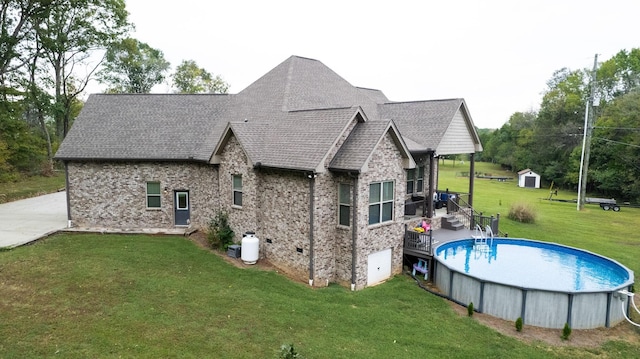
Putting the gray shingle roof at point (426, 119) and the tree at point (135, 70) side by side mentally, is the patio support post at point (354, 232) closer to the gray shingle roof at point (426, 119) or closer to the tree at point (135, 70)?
the gray shingle roof at point (426, 119)

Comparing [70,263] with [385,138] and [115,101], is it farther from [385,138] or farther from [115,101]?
[385,138]

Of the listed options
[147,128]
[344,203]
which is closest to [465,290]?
[344,203]

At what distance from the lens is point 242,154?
Result: 16.0 m

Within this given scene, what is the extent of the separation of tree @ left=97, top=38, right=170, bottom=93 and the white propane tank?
39.9 metres

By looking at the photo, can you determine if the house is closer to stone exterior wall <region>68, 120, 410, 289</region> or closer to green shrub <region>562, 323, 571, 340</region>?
stone exterior wall <region>68, 120, 410, 289</region>

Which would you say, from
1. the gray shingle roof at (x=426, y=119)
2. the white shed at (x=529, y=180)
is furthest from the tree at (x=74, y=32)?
the white shed at (x=529, y=180)

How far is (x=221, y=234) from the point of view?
54.7ft

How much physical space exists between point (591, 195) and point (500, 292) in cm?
4579

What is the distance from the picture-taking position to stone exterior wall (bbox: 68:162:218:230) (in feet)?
63.2

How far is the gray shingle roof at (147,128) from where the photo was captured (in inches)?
755

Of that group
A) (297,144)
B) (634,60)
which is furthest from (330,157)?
(634,60)

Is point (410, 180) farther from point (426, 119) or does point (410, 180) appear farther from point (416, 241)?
point (416, 241)

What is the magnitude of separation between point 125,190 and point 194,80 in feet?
127

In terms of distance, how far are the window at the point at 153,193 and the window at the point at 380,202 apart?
11.5 metres
